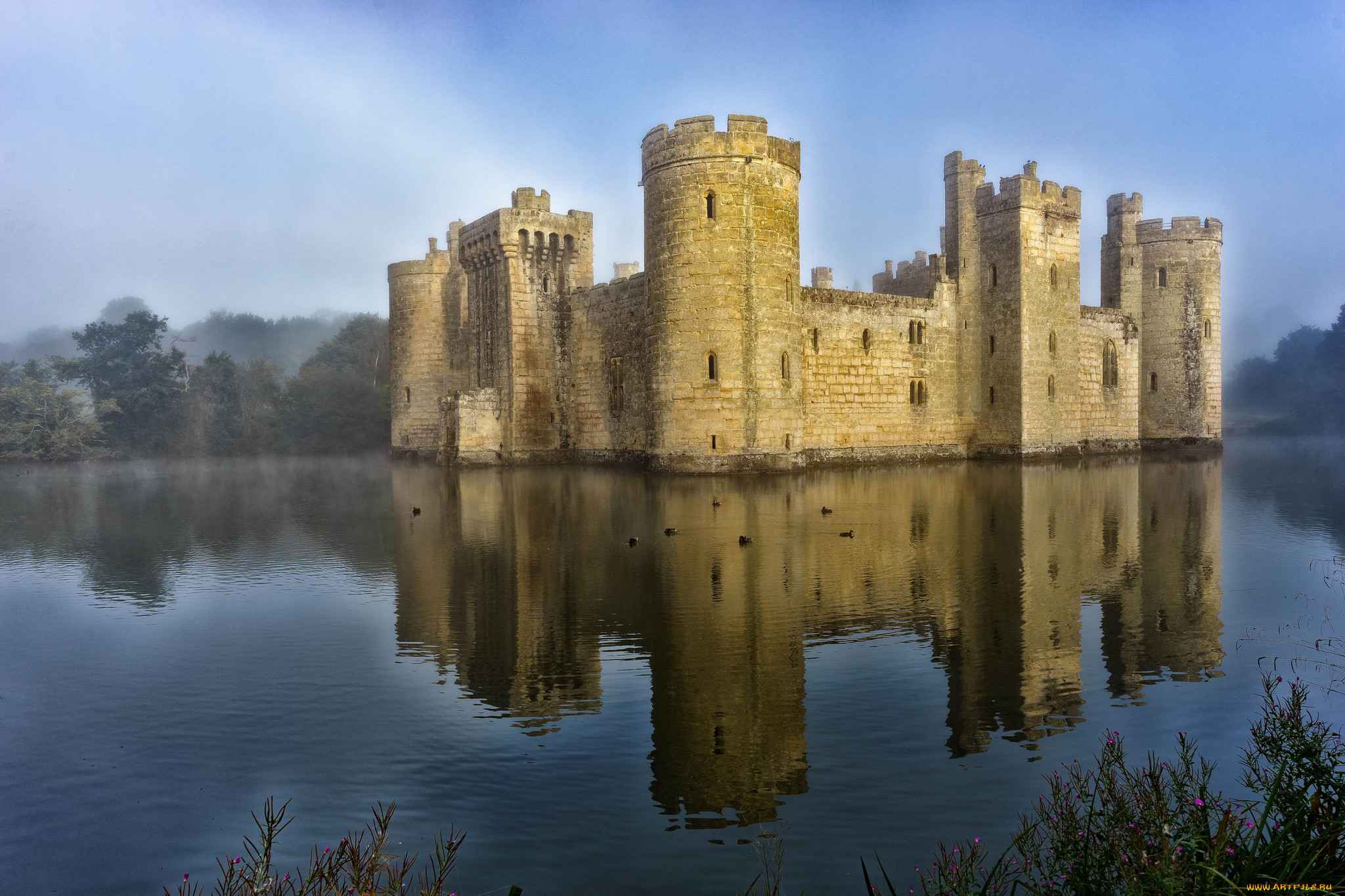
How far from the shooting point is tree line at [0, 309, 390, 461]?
149 feet

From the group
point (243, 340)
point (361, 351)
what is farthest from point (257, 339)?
point (361, 351)

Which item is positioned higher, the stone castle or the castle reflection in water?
the stone castle

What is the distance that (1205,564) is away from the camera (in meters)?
10.6

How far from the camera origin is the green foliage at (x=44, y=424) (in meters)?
41.3

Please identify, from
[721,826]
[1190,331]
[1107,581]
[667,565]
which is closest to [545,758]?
[721,826]

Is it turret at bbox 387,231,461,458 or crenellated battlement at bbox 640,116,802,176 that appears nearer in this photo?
crenellated battlement at bbox 640,116,802,176

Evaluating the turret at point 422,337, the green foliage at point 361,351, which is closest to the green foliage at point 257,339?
the green foliage at point 361,351

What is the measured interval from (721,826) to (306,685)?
351 cm

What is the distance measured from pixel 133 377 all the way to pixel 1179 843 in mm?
53804

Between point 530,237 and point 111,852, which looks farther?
point 530,237

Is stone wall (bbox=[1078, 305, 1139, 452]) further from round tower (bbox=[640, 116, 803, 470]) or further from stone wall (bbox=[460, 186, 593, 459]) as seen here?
stone wall (bbox=[460, 186, 593, 459])

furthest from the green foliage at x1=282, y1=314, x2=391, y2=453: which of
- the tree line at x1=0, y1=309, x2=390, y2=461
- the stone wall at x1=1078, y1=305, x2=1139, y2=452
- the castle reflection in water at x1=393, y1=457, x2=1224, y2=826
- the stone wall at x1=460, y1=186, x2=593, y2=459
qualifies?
the castle reflection in water at x1=393, y1=457, x2=1224, y2=826

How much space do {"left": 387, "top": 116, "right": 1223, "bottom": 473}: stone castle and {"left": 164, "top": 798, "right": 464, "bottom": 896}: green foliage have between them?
1983 cm

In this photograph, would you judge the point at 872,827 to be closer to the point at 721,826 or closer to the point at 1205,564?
the point at 721,826
